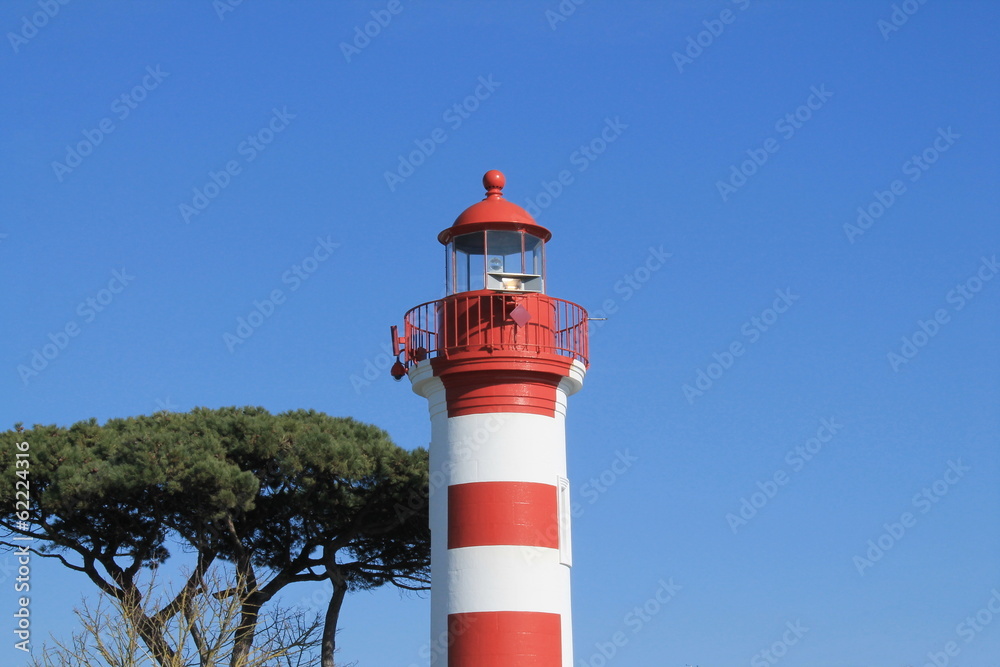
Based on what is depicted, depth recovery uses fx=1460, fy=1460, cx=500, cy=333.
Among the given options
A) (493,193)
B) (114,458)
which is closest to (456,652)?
(493,193)

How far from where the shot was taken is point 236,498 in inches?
A: 988

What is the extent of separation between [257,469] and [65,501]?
3.44 meters

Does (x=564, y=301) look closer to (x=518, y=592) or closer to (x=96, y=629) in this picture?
(x=518, y=592)

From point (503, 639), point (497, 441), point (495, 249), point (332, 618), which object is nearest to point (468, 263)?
point (495, 249)

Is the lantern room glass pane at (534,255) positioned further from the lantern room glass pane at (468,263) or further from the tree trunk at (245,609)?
the tree trunk at (245,609)

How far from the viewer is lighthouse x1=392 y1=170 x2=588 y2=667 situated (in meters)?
20.1

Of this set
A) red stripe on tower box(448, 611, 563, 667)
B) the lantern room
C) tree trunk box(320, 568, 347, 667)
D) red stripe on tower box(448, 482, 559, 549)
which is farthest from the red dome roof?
tree trunk box(320, 568, 347, 667)

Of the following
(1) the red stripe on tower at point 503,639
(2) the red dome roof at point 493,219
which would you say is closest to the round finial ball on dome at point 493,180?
(2) the red dome roof at point 493,219

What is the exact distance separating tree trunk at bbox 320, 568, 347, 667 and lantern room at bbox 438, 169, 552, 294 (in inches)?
307

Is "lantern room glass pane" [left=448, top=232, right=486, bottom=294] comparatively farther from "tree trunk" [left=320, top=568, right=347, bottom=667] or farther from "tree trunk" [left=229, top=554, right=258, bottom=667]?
"tree trunk" [left=320, top=568, right=347, bottom=667]

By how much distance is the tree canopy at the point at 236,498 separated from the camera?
25.0 metres

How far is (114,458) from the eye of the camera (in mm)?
25438

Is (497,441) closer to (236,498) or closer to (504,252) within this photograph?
(504,252)

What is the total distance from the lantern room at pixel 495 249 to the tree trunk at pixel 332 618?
7.81 meters
